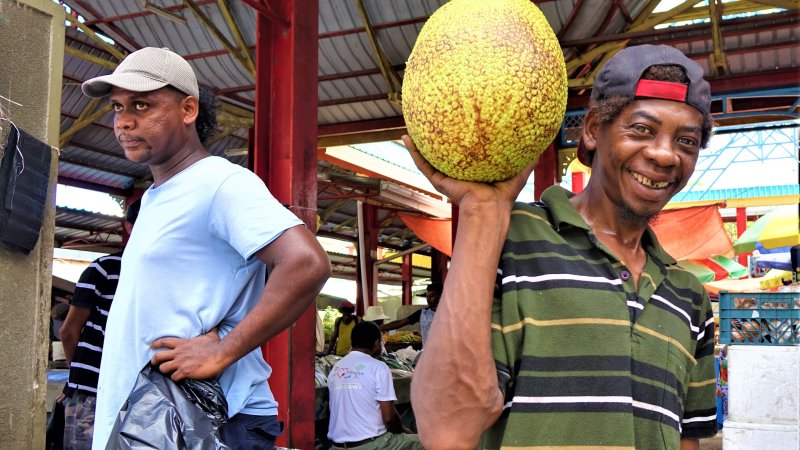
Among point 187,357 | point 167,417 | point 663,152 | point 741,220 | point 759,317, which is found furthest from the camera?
point 741,220

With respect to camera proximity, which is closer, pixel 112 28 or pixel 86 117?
pixel 112 28

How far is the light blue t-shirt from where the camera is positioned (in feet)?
5.59

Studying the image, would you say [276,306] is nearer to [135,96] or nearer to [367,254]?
[135,96]

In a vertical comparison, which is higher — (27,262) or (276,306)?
(27,262)

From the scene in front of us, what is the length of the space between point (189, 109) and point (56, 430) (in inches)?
104

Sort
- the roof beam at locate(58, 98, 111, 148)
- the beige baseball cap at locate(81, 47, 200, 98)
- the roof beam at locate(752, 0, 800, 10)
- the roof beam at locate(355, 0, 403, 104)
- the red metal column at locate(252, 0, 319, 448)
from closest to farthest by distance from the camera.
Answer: the beige baseball cap at locate(81, 47, 200, 98) → the red metal column at locate(252, 0, 319, 448) → the roof beam at locate(752, 0, 800, 10) → the roof beam at locate(355, 0, 403, 104) → the roof beam at locate(58, 98, 111, 148)

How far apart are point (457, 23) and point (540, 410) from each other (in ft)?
1.87

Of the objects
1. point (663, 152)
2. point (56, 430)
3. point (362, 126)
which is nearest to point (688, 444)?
point (663, 152)

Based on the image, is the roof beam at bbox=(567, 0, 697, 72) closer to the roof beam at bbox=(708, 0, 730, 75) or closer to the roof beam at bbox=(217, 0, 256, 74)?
the roof beam at bbox=(708, 0, 730, 75)

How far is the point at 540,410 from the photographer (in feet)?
3.51

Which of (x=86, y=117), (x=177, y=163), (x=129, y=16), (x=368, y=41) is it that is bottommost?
(x=177, y=163)

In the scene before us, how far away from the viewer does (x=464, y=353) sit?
102 cm

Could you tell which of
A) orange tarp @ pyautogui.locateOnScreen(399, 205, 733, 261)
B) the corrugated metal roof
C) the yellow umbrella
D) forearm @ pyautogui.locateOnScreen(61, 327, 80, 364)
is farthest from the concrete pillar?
orange tarp @ pyautogui.locateOnScreen(399, 205, 733, 261)

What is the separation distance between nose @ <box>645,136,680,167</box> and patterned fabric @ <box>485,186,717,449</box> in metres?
0.15
